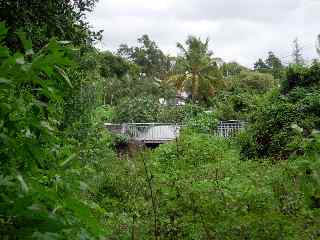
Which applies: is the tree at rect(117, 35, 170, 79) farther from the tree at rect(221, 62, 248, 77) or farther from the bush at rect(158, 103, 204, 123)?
the bush at rect(158, 103, 204, 123)

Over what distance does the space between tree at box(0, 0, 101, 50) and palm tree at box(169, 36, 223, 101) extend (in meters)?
28.3

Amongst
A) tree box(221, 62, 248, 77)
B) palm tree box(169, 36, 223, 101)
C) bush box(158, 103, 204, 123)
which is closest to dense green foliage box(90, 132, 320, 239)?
bush box(158, 103, 204, 123)

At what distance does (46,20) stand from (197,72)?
99.2ft

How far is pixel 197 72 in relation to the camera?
39.2 m

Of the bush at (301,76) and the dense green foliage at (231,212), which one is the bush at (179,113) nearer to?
the bush at (301,76)

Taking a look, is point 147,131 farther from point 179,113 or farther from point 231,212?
point 231,212

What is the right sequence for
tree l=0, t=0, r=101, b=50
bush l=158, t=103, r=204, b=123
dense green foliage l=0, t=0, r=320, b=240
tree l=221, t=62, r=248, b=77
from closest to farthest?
dense green foliage l=0, t=0, r=320, b=240
tree l=0, t=0, r=101, b=50
bush l=158, t=103, r=204, b=123
tree l=221, t=62, r=248, b=77

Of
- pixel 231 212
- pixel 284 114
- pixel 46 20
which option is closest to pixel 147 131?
pixel 284 114

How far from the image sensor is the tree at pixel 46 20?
8.70 meters

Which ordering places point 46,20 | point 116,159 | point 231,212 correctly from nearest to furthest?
point 231,212, point 46,20, point 116,159

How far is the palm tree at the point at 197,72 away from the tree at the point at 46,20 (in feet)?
92.8

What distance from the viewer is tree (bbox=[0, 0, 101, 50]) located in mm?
8703

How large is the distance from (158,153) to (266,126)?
4.01m

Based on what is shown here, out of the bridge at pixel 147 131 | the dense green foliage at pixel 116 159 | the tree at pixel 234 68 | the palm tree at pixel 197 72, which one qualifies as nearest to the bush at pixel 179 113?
the dense green foliage at pixel 116 159
